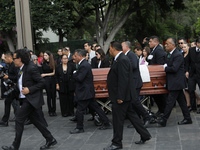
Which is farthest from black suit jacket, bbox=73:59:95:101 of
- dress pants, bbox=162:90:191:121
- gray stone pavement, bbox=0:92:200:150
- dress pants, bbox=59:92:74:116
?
dress pants, bbox=59:92:74:116

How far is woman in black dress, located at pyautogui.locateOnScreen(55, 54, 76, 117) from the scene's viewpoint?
9539mm

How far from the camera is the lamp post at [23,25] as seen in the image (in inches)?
454

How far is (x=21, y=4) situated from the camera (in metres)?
11.6

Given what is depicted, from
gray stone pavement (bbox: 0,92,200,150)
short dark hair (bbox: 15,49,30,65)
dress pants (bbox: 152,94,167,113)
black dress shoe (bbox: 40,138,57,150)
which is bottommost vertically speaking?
gray stone pavement (bbox: 0,92,200,150)

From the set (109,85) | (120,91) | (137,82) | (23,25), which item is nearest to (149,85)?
(137,82)

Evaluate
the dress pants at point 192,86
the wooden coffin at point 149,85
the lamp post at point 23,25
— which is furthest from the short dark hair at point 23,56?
the lamp post at point 23,25

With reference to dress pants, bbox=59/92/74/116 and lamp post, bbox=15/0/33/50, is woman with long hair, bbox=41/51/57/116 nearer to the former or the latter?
dress pants, bbox=59/92/74/116

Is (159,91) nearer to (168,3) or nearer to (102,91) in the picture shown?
(102,91)

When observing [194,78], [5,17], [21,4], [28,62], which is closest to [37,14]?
[5,17]

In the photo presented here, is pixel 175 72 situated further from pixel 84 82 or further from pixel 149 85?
pixel 84 82

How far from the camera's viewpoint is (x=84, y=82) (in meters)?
7.29

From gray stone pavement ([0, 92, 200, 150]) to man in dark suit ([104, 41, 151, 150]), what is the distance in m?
0.38

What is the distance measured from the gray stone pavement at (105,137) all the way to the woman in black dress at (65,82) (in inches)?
45.2

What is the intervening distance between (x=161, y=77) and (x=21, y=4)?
238 inches
